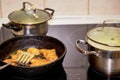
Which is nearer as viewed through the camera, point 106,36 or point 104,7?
point 106,36

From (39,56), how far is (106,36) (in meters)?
0.25

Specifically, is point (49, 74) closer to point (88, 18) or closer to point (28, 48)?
point (28, 48)

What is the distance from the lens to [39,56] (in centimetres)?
97

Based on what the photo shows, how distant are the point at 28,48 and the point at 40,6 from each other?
33cm

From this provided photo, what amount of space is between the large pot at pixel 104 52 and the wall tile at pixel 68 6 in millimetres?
413

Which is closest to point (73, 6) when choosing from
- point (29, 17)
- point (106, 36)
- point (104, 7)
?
point (104, 7)

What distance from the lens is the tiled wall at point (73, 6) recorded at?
1311mm

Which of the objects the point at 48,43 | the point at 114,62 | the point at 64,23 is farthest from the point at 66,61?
the point at 64,23

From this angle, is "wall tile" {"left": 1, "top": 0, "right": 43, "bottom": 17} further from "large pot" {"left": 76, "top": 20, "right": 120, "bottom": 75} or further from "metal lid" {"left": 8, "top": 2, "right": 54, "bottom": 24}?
"large pot" {"left": 76, "top": 20, "right": 120, "bottom": 75}

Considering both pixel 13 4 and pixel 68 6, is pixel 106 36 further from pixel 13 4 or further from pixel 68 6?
pixel 13 4

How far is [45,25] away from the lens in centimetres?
114

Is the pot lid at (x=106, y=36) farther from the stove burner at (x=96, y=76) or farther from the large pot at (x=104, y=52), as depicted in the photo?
the stove burner at (x=96, y=76)

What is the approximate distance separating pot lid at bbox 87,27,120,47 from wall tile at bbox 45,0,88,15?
37 cm

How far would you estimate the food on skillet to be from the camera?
0.91 metres
